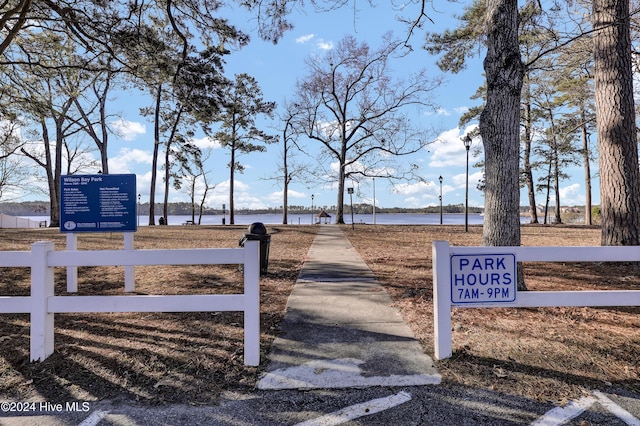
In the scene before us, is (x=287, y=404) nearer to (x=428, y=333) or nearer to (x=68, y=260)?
(x=428, y=333)

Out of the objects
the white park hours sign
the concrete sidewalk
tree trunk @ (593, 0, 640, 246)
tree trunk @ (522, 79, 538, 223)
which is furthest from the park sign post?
tree trunk @ (522, 79, 538, 223)

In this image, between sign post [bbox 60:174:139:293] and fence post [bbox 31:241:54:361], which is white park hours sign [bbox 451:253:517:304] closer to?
fence post [bbox 31:241:54:361]

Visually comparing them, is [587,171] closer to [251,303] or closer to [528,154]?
[528,154]

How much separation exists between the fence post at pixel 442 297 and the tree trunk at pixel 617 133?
6.15 m

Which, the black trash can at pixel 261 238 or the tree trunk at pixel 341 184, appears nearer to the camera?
the black trash can at pixel 261 238

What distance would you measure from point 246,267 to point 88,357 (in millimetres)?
1839

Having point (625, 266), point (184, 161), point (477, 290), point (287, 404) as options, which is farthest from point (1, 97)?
point (184, 161)

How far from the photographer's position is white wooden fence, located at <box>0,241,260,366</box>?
10.6 ft

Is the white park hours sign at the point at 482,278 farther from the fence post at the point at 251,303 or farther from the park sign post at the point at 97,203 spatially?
the park sign post at the point at 97,203

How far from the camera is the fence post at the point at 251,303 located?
3.22 meters

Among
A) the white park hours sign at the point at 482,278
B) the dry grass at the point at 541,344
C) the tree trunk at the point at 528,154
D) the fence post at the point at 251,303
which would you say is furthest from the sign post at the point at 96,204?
the tree trunk at the point at 528,154

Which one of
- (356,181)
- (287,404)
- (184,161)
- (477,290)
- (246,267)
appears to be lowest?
(287,404)

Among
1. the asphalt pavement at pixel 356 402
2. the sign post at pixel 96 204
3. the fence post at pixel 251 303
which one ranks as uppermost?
the sign post at pixel 96 204

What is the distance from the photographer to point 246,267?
3.25 m
